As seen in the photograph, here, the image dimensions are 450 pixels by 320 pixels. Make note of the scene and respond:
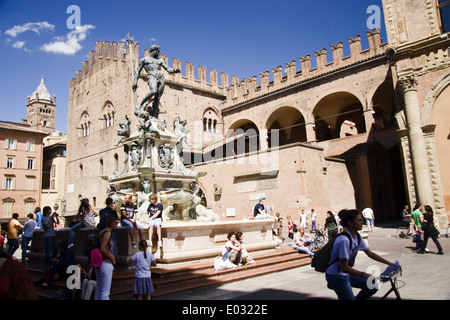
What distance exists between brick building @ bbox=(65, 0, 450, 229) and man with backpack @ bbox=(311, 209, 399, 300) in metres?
7.99

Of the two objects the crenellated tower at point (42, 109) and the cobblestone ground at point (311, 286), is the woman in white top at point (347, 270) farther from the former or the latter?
the crenellated tower at point (42, 109)

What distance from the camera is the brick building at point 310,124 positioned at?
48.4 feet

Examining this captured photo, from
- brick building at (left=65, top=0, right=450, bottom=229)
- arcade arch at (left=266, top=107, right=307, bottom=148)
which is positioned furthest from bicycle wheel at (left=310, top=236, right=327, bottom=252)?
arcade arch at (left=266, top=107, right=307, bottom=148)

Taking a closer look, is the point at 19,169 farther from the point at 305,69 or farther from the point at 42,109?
the point at 42,109

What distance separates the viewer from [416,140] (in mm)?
14703

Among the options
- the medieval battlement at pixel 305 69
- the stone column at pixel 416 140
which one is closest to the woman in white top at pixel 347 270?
the stone column at pixel 416 140

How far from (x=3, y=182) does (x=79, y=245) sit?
117ft

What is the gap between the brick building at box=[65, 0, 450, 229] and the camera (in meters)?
14.7

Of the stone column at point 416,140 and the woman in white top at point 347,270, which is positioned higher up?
the stone column at point 416,140

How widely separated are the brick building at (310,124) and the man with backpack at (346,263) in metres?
7.99

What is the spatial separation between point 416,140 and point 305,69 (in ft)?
48.7

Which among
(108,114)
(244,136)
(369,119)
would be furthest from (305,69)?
(108,114)

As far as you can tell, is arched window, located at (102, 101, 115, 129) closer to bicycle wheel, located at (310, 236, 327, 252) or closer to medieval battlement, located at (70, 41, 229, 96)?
medieval battlement, located at (70, 41, 229, 96)

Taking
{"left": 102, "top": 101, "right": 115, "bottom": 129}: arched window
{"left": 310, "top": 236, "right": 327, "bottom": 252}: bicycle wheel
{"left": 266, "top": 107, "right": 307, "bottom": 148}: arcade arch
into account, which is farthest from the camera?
{"left": 102, "top": 101, "right": 115, "bottom": 129}: arched window
